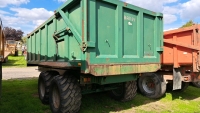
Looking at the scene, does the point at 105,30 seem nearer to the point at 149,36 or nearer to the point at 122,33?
the point at 122,33

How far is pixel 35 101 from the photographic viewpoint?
5.31 m

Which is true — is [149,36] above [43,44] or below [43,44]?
above

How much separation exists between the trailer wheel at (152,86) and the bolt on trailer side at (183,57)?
33 centimetres

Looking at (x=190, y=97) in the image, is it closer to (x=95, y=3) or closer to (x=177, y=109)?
(x=177, y=109)

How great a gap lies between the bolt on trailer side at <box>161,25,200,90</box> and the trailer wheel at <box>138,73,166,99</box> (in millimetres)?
331

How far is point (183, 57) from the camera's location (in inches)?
216

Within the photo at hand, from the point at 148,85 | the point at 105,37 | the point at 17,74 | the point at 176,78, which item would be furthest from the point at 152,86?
the point at 17,74

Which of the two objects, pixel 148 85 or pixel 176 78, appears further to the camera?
pixel 148 85

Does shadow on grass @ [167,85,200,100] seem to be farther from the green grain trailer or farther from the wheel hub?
the green grain trailer

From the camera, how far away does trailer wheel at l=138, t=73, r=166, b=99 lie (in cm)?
595

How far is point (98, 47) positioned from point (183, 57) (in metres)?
3.35

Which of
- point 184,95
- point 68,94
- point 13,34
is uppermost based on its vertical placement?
point 13,34

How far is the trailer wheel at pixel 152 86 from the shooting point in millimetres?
5949

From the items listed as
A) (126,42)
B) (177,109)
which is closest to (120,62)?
(126,42)
